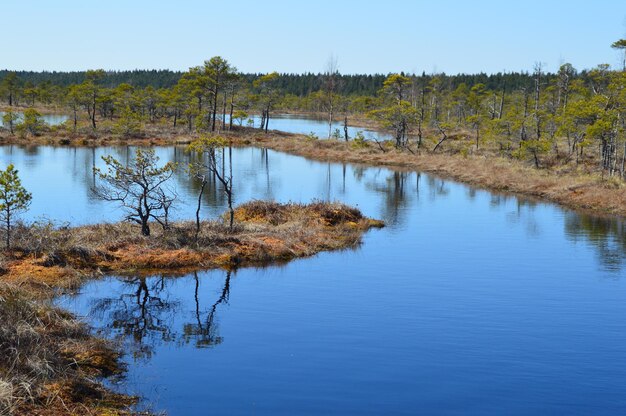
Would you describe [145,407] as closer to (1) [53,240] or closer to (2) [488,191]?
(1) [53,240]

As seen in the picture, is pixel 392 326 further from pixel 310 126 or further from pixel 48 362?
pixel 310 126

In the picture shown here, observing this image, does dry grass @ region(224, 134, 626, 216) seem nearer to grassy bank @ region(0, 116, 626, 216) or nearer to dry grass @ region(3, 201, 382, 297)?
grassy bank @ region(0, 116, 626, 216)

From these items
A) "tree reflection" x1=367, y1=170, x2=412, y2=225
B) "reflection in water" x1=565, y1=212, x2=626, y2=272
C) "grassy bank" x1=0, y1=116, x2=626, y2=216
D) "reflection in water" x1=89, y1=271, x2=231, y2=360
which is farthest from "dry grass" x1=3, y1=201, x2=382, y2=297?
"grassy bank" x1=0, y1=116, x2=626, y2=216

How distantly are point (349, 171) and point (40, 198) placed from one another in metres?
30.7

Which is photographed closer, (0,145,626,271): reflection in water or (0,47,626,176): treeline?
(0,145,626,271): reflection in water

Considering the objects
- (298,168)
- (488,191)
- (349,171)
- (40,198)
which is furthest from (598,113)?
(40,198)

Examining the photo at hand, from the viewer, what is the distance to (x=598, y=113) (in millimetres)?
50406

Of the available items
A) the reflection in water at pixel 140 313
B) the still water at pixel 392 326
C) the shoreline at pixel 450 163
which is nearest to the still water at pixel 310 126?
the shoreline at pixel 450 163

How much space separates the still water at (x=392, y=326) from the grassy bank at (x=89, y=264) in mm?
927

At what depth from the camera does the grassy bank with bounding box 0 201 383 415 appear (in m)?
13.4

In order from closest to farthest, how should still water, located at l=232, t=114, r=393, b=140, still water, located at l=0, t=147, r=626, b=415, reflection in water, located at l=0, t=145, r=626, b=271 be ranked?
still water, located at l=0, t=147, r=626, b=415
reflection in water, located at l=0, t=145, r=626, b=271
still water, located at l=232, t=114, r=393, b=140

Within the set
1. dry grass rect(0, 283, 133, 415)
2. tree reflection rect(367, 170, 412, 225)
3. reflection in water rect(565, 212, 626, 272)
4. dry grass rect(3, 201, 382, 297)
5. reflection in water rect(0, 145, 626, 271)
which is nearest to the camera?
dry grass rect(0, 283, 133, 415)

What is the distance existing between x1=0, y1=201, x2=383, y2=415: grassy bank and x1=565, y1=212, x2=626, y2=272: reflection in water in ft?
37.0

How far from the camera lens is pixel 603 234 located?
35.1 metres
